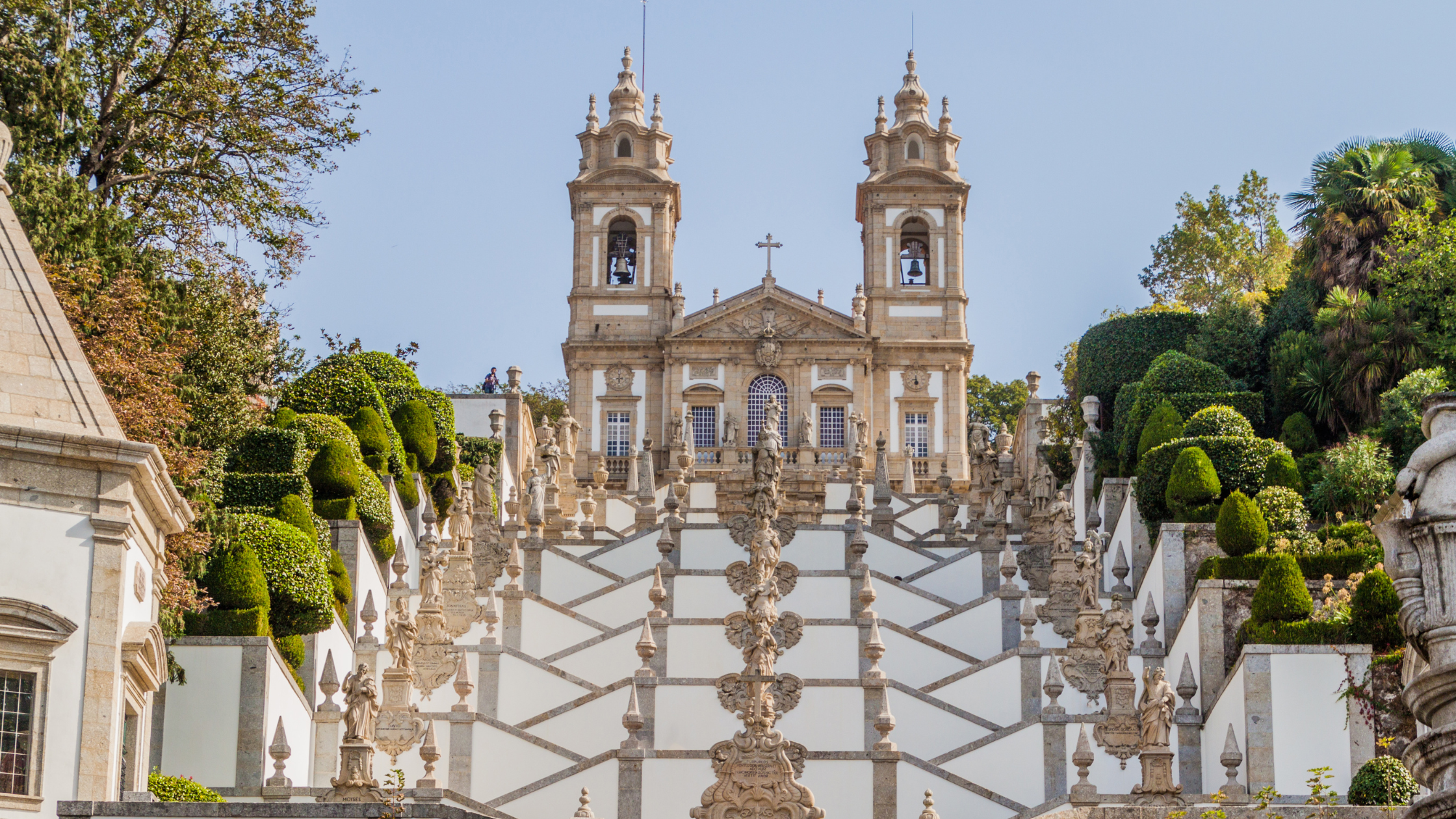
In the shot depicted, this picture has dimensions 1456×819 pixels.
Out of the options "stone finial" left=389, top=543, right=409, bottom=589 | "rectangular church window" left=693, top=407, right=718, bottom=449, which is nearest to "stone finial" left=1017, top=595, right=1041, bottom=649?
"stone finial" left=389, top=543, right=409, bottom=589

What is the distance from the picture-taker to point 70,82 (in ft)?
87.2

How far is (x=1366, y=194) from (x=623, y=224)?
24518 mm

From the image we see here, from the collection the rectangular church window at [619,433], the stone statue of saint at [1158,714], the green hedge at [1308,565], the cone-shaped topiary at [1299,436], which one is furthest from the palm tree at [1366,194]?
the rectangular church window at [619,433]

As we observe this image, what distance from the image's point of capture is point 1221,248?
47.9 meters

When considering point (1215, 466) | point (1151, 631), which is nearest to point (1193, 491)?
point (1215, 466)

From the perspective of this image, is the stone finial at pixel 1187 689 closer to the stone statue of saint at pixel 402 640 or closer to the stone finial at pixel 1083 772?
the stone finial at pixel 1083 772

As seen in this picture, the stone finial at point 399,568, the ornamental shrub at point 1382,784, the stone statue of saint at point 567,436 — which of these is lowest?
the ornamental shrub at point 1382,784

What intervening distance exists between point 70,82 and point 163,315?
308 cm

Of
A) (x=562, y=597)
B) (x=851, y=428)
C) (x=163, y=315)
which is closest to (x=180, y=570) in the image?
(x=163, y=315)

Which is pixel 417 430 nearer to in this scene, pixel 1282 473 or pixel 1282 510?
pixel 1282 473

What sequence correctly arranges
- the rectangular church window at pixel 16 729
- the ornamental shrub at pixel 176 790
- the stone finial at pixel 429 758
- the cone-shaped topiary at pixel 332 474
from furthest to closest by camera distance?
the cone-shaped topiary at pixel 332 474, the stone finial at pixel 429 758, the ornamental shrub at pixel 176 790, the rectangular church window at pixel 16 729

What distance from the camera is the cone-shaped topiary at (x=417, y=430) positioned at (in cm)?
3675

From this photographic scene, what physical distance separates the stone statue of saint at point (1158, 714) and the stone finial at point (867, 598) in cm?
742

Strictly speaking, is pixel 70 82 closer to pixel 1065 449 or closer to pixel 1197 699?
pixel 1197 699
